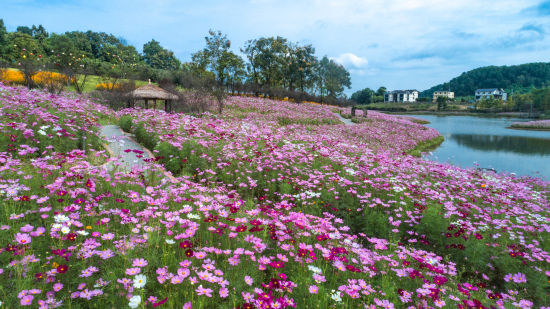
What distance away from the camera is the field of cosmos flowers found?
2.32 metres

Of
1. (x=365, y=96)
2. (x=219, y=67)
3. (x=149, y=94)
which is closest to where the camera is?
(x=149, y=94)

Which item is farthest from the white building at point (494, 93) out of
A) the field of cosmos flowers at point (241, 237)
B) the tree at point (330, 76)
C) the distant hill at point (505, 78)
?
the field of cosmos flowers at point (241, 237)

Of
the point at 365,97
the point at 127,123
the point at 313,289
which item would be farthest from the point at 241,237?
the point at 365,97

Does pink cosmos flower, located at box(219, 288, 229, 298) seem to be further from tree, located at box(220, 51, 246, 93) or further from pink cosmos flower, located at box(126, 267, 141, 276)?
tree, located at box(220, 51, 246, 93)

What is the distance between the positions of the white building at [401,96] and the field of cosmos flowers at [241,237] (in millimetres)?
171395

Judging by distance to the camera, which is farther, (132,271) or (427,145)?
(427,145)

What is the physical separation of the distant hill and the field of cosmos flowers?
678 ft

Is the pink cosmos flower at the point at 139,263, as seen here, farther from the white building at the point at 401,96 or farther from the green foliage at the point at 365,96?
the white building at the point at 401,96

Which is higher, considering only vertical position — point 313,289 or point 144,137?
point 144,137

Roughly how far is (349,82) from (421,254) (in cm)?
8211

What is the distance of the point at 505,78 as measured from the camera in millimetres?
173750

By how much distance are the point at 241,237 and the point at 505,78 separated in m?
232

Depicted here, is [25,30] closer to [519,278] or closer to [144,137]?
[144,137]

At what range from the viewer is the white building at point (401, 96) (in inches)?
6309
